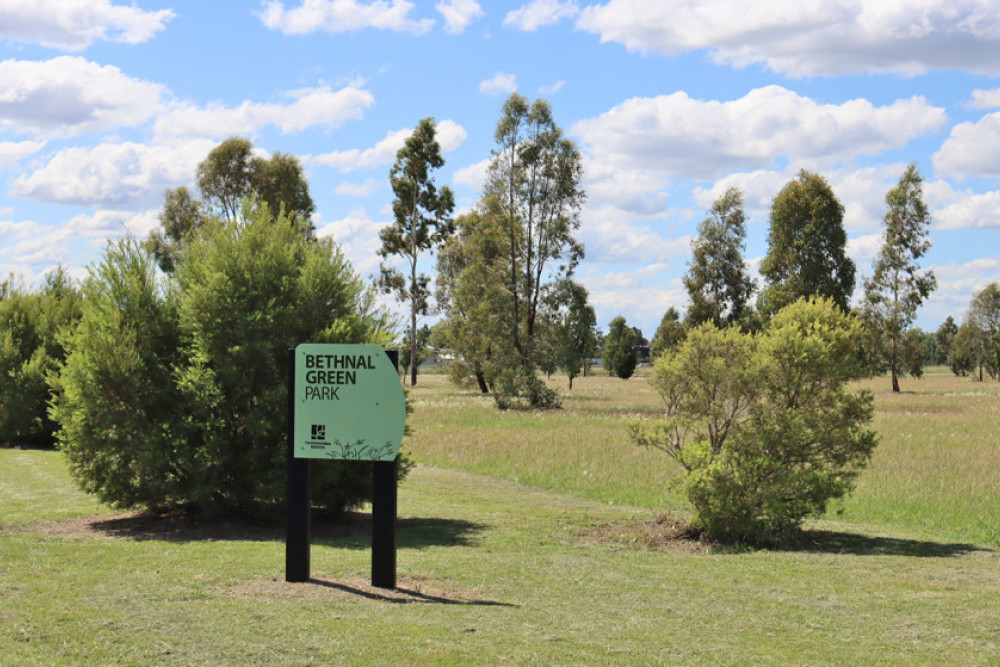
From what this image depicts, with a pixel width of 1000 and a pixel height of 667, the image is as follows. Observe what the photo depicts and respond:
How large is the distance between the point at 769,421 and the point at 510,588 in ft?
17.6

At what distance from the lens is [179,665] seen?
5.86m

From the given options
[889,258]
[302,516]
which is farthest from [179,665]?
[889,258]

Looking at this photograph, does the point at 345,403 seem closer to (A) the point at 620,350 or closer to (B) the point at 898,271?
(B) the point at 898,271

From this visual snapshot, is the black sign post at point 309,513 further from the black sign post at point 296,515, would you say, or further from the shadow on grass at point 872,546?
the shadow on grass at point 872,546

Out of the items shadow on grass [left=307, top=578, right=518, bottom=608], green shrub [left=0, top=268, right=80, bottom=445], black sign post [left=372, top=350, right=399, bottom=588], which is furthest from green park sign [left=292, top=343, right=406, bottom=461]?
green shrub [left=0, top=268, right=80, bottom=445]

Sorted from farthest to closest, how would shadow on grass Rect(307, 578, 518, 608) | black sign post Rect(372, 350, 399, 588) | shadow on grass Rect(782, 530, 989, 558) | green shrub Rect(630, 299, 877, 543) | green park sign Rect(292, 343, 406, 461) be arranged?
Answer: green shrub Rect(630, 299, 877, 543), shadow on grass Rect(782, 530, 989, 558), green park sign Rect(292, 343, 406, 461), black sign post Rect(372, 350, 399, 588), shadow on grass Rect(307, 578, 518, 608)

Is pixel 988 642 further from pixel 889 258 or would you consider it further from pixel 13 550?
pixel 889 258

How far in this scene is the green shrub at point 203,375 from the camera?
12742 mm

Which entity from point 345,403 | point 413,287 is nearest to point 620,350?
point 413,287

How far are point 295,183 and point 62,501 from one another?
5094 centimetres

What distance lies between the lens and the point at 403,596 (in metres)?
8.30

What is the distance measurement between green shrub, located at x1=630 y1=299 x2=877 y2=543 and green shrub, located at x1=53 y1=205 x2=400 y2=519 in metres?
4.80

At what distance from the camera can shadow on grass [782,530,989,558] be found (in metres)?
11.6

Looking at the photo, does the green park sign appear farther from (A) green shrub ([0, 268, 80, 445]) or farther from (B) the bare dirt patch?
(A) green shrub ([0, 268, 80, 445])
